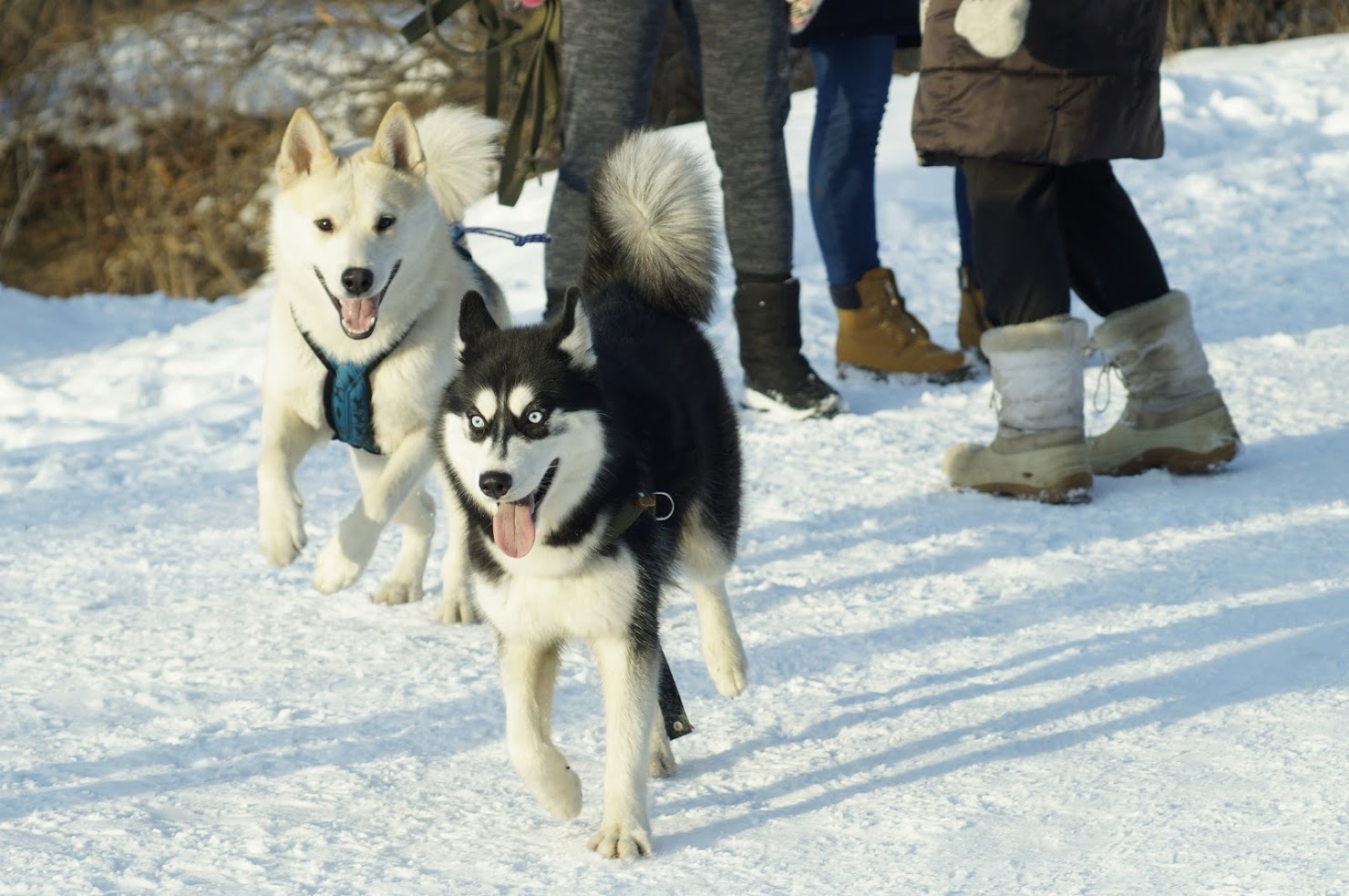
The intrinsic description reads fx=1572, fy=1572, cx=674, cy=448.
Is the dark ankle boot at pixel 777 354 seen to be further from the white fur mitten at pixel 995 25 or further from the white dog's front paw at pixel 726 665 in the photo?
the white dog's front paw at pixel 726 665

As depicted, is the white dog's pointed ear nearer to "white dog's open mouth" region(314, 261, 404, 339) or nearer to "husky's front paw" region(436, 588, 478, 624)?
"white dog's open mouth" region(314, 261, 404, 339)

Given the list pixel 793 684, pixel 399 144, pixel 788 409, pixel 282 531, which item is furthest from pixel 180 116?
pixel 793 684

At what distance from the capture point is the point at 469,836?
8.28 ft

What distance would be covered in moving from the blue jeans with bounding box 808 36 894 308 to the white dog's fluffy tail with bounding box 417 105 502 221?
5.90 ft

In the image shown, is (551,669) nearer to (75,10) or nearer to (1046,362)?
(1046,362)

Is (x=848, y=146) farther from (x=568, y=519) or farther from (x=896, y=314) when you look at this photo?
(x=568, y=519)

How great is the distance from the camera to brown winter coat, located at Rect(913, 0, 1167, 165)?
12.9 feet

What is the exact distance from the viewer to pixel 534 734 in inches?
96.3

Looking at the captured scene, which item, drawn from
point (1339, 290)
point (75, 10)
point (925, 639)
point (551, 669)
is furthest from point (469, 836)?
point (75, 10)

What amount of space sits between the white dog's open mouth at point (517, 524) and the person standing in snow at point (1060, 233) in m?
1.97

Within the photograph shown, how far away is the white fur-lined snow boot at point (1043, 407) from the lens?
412cm

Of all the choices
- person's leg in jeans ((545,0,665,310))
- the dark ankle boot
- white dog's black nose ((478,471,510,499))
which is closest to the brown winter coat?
person's leg in jeans ((545,0,665,310))

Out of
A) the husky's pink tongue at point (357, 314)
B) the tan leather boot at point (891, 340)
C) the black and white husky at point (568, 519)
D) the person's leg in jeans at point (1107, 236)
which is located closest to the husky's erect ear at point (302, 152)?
the husky's pink tongue at point (357, 314)

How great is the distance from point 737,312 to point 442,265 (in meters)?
1.57
